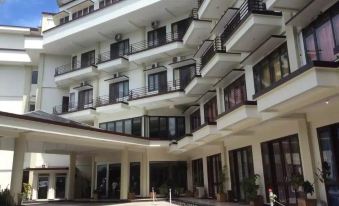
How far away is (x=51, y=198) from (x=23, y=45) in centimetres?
1455

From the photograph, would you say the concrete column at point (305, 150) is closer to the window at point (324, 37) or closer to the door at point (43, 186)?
the window at point (324, 37)

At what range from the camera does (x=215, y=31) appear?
17.2m

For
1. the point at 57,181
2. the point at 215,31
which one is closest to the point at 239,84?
the point at 215,31

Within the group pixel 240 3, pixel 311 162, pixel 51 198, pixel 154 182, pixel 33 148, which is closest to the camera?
pixel 311 162

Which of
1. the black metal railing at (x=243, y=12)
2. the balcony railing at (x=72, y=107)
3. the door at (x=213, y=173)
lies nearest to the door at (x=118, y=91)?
the balcony railing at (x=72, y=107)

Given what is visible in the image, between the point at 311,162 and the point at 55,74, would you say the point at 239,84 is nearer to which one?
the point at 311,162

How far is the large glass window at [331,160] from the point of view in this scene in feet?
32.1

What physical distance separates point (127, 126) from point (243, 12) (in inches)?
540

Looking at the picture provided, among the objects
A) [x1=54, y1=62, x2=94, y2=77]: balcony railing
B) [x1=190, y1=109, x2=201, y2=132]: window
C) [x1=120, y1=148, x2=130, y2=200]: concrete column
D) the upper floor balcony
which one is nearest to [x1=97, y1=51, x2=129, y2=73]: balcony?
the upper floor balcony

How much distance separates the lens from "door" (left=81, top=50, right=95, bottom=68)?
94.7ft

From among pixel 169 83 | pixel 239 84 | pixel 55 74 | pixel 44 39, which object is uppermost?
pixel 44 39

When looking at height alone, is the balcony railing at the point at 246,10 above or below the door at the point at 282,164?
above

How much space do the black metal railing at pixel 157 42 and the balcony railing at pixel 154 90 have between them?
8.90 feet

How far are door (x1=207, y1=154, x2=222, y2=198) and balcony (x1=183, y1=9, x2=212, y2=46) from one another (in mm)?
6919
